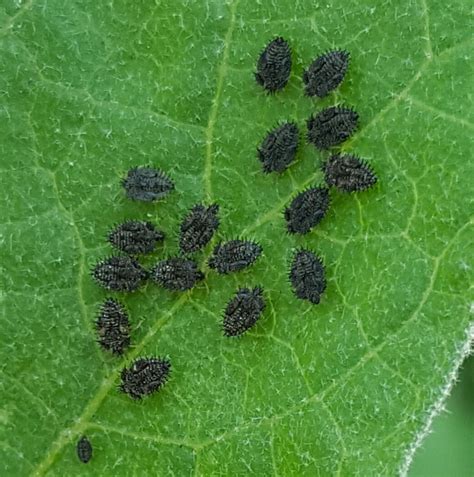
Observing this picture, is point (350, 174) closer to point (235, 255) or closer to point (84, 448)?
point (235, 255)

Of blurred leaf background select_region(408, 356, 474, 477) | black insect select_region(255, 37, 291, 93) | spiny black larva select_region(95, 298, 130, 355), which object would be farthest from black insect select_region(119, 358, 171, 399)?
blurred leaf background select_region(408, 356, 474, 477)

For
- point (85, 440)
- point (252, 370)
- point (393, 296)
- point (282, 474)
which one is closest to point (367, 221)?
point (393, 296)

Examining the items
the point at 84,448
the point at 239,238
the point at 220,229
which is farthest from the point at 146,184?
the point at 84,448

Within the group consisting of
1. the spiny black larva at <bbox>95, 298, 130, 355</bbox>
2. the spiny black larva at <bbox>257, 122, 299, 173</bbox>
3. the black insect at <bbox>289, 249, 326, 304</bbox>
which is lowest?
the spiny black larva at <bbox>95, 298, 130, 355</bbox>

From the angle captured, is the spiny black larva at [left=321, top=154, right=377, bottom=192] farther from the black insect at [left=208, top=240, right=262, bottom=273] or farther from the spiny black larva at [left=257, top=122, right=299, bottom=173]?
the black insect at [left=208, top=240, right=262, bottom=273]

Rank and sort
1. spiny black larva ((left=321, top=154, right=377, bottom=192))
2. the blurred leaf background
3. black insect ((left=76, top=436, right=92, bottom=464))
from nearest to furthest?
spiny black larva ((left=321, top=154, right=377, bottom=192)) → black insect ((left=76, top=436, right=92, bottom=464)) → the blurred leaf background

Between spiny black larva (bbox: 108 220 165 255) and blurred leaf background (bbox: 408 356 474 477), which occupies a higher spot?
spiny black larva (bbox: 108 220 165 255)
